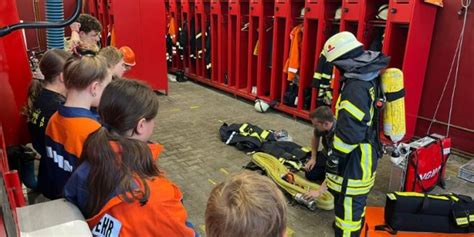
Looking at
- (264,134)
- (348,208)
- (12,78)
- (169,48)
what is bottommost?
(264,134)

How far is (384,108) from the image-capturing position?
2471 millimetres

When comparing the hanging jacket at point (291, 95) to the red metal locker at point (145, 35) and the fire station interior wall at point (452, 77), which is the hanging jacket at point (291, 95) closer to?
the fire station interior wall at point (452, 77)

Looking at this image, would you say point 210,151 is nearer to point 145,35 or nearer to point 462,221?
point 462,221

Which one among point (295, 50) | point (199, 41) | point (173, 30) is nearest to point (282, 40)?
point (295, 50)

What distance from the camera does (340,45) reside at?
7.56ft

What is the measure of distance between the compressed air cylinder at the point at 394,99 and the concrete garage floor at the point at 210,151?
1.01 metres

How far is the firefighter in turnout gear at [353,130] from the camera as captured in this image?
7.42 feet

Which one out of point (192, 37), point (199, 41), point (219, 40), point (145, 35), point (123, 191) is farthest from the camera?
point (192, 37)

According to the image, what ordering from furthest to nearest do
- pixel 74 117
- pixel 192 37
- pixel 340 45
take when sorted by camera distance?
pixel 192 37
pixel 340 45
pixel 74 117

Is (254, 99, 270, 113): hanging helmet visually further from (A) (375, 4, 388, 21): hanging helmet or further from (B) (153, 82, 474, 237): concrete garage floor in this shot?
(A) (375, 4, 388, 21): hanging helmet

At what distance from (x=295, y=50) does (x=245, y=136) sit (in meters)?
1.71

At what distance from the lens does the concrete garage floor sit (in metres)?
3.12

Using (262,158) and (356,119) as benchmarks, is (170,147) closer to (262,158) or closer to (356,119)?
(262,158)

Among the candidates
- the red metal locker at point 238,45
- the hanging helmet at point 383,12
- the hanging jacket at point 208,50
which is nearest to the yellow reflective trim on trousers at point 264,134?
the hanging helmet at point 383,12
